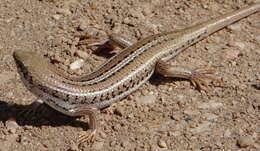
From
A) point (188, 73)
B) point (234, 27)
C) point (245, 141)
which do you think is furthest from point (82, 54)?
point (245, 141)

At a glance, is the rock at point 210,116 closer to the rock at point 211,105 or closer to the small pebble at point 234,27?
the rock at point 211,105

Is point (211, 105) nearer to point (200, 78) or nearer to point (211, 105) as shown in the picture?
point (211, 105)

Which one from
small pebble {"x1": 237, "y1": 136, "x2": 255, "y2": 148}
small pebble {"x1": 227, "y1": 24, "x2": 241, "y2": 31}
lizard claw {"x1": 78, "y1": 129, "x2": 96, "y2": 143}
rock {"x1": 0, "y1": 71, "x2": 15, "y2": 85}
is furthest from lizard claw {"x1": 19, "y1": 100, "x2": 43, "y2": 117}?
small pebble {"x1": 227, "y1": 24, "x2": 241, "y2": 31}

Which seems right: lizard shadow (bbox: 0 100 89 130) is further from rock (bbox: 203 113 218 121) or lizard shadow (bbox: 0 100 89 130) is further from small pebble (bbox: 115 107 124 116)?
rock (bbox: 203 113 218 121)

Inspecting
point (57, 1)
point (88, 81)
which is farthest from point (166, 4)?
point (88, 81)

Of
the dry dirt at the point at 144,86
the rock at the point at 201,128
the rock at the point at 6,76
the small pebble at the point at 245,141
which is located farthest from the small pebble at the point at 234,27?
the rock at the point at 6,76

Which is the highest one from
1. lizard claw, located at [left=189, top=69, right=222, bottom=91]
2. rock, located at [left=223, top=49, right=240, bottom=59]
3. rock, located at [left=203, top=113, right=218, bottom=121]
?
rock, located at [left=223, top=49, right=240, bottom=59]
